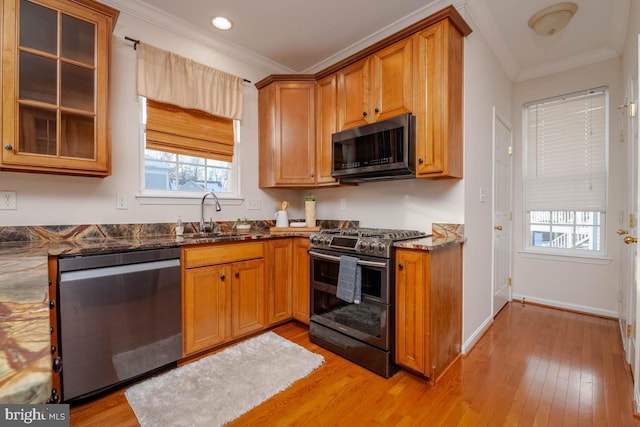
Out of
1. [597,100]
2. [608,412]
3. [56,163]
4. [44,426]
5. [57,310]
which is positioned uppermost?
[597,100]

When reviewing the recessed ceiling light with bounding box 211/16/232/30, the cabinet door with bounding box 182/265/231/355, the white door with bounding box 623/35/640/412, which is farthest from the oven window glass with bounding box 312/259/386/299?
the recessed ceiling light with bounding box 211/16/232/30

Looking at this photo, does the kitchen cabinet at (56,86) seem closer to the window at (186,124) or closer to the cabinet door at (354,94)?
the window at (186,124)

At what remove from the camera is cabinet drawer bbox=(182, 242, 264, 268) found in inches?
84.0

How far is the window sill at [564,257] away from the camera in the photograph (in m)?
3.12

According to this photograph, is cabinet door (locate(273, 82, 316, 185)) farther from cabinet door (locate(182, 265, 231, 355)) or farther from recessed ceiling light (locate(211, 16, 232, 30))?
cabinet door (locate(182, 265, 231, 355))

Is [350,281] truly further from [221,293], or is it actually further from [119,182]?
[119,182]

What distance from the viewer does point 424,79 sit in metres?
2.21

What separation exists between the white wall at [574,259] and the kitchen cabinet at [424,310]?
83.0 inches

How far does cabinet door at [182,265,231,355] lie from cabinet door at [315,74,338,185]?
134cm

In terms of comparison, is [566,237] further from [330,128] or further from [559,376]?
[330,128]

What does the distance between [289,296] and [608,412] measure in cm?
227

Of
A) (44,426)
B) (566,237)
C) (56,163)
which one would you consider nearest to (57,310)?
(56,163)

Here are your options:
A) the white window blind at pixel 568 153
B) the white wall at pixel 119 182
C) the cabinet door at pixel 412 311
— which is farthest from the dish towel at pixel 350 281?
the white window blind at pixel 568 153

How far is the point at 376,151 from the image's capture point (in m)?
2.46
